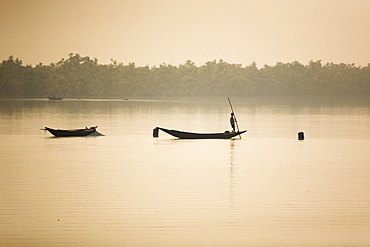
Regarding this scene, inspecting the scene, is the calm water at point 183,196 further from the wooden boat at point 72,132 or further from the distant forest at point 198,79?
the distant forest at point 198,79

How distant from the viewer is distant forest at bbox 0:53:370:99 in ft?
472

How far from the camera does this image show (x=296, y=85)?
5797 inches

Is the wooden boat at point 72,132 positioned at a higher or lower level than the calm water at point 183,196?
higher

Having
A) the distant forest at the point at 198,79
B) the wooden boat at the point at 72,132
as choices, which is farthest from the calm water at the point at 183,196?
the distant forest at the point at 198,79

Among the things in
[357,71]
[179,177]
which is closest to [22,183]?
[179,177]

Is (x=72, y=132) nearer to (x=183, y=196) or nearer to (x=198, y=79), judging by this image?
(x=183, y=196)

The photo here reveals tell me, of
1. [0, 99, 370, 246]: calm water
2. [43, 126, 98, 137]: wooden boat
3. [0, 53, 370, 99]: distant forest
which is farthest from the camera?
[0, 53, 370, 99]: distant forest

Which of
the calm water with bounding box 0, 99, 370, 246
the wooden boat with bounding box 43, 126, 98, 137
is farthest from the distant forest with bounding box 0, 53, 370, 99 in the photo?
the calm water with bounding box 0, 99, 370, 246

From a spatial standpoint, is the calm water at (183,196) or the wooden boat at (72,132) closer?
the calm water at (183,196)

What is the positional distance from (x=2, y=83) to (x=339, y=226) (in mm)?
133753

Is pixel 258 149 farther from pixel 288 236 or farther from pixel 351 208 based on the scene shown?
pixel 288 236

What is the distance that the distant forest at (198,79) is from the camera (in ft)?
472

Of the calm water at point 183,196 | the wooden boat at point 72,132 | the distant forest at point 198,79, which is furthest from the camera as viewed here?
the distant forest at point 198,79

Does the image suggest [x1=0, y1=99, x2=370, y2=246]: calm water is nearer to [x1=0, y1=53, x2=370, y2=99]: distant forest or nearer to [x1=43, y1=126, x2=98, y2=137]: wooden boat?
[x1=43, y1=126, x2=98, y2=137]: wooden boat
